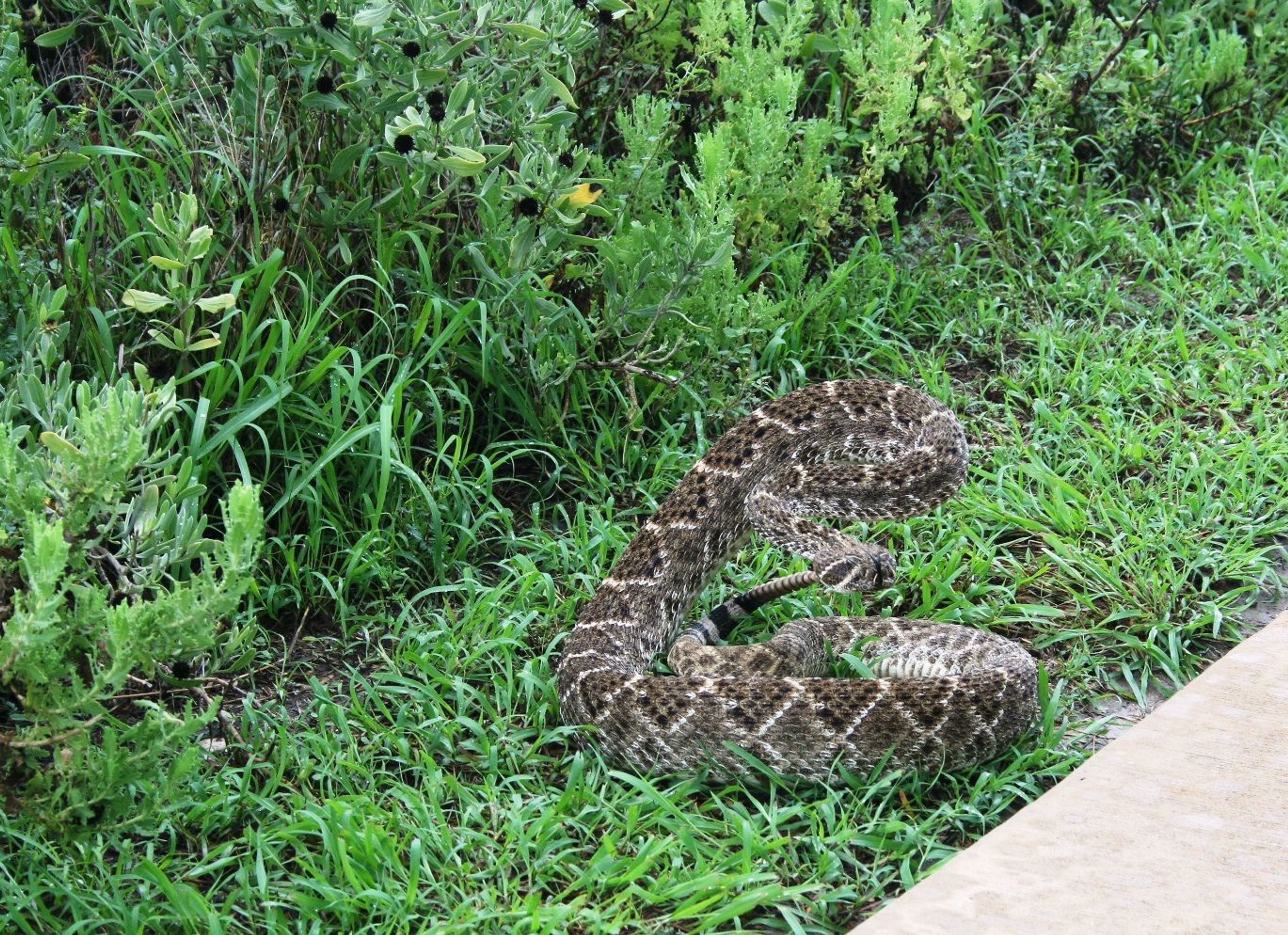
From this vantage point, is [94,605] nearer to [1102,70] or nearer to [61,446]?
[61,446]

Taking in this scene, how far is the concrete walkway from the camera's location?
133 inches

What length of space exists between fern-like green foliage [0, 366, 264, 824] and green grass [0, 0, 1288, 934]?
15 centimetres

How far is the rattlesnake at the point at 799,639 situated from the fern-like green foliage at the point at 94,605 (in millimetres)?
1317

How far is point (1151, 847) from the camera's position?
3.63 m

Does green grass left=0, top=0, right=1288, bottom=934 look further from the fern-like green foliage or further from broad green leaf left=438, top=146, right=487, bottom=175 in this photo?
broad green leaf left=438, top=146, right=487, bottom=175

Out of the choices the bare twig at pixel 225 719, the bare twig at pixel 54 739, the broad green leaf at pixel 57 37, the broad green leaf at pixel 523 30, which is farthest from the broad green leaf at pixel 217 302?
the broad green leaf at pixel 57 37

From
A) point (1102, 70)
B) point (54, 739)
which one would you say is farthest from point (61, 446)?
point (1102, 70)

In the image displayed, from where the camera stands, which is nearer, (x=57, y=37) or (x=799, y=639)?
(x=799, y=639)

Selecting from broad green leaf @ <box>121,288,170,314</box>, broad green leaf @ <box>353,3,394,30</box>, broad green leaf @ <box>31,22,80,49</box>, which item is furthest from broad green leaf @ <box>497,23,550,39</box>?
broad green leaf @ <box>31,22,80,49</box>

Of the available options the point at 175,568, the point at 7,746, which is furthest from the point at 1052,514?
the point at 7,746

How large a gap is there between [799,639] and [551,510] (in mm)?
1364

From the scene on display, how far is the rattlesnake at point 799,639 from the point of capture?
423 cm

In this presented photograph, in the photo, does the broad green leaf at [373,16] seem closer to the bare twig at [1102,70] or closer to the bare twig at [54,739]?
the bare twig at [54,739]

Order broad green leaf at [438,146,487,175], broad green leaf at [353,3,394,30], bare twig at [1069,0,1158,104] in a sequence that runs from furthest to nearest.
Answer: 1. bare twig at [1069,0,1158,104]
2. broad green leaf at [438,146,487,175]
3. broad green leaf at [353,3,394,30]
